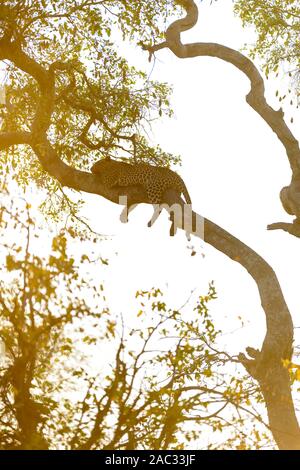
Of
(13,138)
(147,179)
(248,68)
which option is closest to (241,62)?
(248,68)

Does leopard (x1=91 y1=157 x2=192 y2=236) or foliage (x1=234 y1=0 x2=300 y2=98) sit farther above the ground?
foliage (x1=234 y1=0 x2=300 y2=98)

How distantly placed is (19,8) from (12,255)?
763 cm

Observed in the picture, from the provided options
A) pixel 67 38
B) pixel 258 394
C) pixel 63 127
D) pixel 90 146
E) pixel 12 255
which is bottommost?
pixel 12 255

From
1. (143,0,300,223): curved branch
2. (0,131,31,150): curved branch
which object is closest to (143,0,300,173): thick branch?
(143,0,300,223): curved branch

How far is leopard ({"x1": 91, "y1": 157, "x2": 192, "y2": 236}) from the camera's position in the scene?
13.3 metres

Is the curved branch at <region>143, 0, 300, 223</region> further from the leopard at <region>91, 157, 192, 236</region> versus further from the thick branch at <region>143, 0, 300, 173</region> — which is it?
the leopard at <region>91, 157, 192, 236</region>

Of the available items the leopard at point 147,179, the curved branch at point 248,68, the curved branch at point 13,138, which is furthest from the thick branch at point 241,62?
the curved branch at point 13,138

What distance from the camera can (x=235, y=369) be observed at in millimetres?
13172

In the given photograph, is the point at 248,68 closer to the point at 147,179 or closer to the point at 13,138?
the point at 147,179

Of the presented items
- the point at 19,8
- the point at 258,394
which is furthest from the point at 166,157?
the point at 258,394

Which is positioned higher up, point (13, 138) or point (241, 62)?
point (241, 62)

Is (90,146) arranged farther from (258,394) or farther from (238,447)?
(238,447)

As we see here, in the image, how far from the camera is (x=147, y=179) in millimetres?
13359

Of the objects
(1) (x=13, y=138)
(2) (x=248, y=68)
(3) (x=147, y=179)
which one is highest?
(2) (x=248, y=68)
